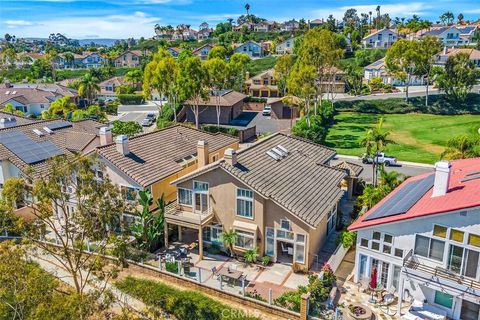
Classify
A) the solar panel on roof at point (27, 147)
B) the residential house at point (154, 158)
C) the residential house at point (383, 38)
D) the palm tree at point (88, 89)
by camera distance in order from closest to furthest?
1. the residential house at point (154, 158)
2. the solar panel on roof at point (27, 147)
3. the palm tree at point (88, 89)
4. the residential house at point (383, 38)

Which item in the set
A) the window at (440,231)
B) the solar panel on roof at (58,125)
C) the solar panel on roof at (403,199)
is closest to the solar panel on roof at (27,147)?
the solar panel on roof at (58,125)

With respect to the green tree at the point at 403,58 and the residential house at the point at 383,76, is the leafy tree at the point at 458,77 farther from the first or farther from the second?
the residential house at the point at 383,76

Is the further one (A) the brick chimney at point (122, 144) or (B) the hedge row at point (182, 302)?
(A) the brick chimney at point (122, 144)

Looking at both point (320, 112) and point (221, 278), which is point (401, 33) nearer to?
point (320, 112)

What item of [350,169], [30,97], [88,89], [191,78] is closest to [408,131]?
[350,169]

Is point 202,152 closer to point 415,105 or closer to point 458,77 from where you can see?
point 415,105

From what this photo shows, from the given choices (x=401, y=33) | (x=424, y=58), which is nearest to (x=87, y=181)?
(x=424, y=58)

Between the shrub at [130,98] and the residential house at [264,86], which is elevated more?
the residential house at [264,86]

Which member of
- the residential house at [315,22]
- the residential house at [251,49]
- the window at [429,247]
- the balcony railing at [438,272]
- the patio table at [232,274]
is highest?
the residential house at [315,22]
